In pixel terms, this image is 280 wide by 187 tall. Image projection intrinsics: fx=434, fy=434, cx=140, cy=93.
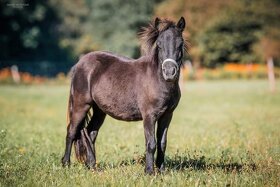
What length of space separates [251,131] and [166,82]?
6.38 m

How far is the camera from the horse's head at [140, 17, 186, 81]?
6.00 m

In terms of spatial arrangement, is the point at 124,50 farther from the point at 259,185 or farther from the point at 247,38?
the point at 259,185

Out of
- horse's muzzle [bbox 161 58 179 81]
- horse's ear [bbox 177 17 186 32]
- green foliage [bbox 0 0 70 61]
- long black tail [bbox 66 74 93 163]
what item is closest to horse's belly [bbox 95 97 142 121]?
long black tail [bbox 66 74 93 163]

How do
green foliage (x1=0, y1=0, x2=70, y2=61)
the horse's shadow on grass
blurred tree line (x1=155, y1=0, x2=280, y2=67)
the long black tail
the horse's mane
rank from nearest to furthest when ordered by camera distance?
the horse's mane, the horse's shadow on grass, the long black tail, green foliage (x1=0, y1=0, x2=70, y2=61), blurred tree line (x1=155, y1=0, x2=280, y2=67)

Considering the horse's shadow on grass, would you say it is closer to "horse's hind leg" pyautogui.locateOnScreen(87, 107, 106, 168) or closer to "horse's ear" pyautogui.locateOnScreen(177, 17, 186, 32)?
"horse's hind leg" pyautogui.locateOnScreen(87, 107, 106, 168)

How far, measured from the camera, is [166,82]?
21.1 feet

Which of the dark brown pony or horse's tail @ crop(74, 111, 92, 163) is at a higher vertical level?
the dark brown pony

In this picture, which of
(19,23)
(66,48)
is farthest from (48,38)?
(19,23)

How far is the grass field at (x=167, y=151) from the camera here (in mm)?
6074

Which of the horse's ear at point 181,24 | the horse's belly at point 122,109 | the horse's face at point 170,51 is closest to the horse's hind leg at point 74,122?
the horse's belly at point 122,109

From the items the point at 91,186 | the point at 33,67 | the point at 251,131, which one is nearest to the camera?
the point at 91,186

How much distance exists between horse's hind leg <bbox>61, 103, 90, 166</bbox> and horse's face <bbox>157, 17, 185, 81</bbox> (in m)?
1.85

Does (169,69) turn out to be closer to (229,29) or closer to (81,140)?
(81,140)

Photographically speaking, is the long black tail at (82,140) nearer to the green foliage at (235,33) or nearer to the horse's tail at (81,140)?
the horse's tail at (81,140)
